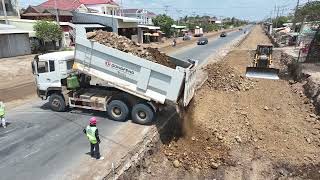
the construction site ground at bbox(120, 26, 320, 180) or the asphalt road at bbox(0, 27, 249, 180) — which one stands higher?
the asphalt road at bbox(0, 27, 249, 180)

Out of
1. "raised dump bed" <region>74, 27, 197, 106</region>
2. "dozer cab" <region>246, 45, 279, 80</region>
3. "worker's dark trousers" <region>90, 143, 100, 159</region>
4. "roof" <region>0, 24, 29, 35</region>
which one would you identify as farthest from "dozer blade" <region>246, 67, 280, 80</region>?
"roof" <region>0, 24, 29, 35</region>

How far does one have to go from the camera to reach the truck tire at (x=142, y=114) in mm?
13102

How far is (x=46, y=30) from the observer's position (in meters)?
37.6

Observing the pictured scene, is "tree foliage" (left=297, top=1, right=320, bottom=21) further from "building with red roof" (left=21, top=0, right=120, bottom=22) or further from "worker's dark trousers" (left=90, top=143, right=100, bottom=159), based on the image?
"building with red roof" (left=21, top=0, right=120, bottom=22)

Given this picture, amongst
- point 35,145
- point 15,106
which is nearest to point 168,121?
point 35,145

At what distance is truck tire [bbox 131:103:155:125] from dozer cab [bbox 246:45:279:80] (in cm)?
1278

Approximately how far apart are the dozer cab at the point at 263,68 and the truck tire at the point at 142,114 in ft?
41.9

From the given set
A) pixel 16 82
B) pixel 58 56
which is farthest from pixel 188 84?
pixel 16 82

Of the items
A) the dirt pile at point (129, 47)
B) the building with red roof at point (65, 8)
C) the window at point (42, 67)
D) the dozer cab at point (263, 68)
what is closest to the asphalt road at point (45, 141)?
the window at point (42, 67)

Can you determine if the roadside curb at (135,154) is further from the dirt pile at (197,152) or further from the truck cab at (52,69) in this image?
the truck cab at (52,69)

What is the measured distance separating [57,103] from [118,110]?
3.11m

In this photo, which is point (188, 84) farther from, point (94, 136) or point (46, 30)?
point (46, 30)

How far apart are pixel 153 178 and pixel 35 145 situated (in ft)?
14.0

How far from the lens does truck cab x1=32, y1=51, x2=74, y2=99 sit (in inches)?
563
